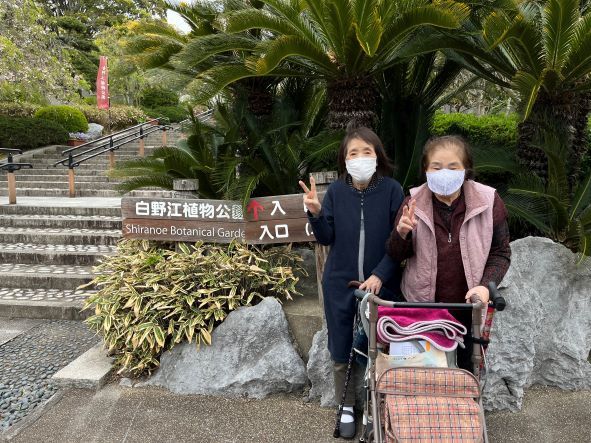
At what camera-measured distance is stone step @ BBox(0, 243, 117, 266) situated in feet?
21.5

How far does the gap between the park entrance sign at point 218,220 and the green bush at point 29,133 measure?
10.9 m

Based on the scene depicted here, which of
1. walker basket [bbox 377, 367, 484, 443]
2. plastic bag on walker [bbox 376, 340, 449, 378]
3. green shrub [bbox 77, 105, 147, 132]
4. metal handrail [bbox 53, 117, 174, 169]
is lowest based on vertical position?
walker basket [bbox 377, 367, 484, 443]

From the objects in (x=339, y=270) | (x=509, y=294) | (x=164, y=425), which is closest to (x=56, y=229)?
(x=164, y=425)

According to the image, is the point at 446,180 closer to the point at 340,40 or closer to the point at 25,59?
the point at 340,40

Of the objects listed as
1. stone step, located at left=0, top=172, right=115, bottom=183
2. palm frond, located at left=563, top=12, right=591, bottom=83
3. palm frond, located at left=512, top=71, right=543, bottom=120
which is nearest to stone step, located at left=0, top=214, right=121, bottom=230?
stone step, located at left=0, top=172, right=115, bottom=183

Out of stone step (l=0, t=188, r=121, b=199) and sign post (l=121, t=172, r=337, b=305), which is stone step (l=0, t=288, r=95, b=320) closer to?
sign post (l=121, t=172, r=337, b=305)

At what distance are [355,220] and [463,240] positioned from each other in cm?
66

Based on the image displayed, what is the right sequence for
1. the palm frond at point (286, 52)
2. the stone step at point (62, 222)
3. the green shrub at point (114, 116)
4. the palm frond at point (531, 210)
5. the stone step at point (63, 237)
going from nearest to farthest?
1. the palm frond at point (286, 52)
2. the palm frond at point (531, 210)
3. the stone step at point (63, 237)
4. the stone step at point (62, 222)
5. the green shrub at point (114, 116)

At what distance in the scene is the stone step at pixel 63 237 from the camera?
23.5 ft

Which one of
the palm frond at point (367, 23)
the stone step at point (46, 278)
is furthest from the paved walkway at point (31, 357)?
the palm frond at point (367, 23)

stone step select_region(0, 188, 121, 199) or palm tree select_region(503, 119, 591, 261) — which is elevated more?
stone step select_region(0, 188, 121, 199)

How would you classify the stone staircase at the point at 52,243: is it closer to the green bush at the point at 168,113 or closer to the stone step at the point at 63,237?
the stone step at the point at 63,237

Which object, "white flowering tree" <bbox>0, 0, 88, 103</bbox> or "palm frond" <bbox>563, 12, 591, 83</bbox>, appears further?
"white flowering tree" <bbox>0, 0, 88, 103</bbox>

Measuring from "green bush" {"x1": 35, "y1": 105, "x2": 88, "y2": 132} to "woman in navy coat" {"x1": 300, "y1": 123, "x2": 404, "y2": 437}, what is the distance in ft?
48.4
